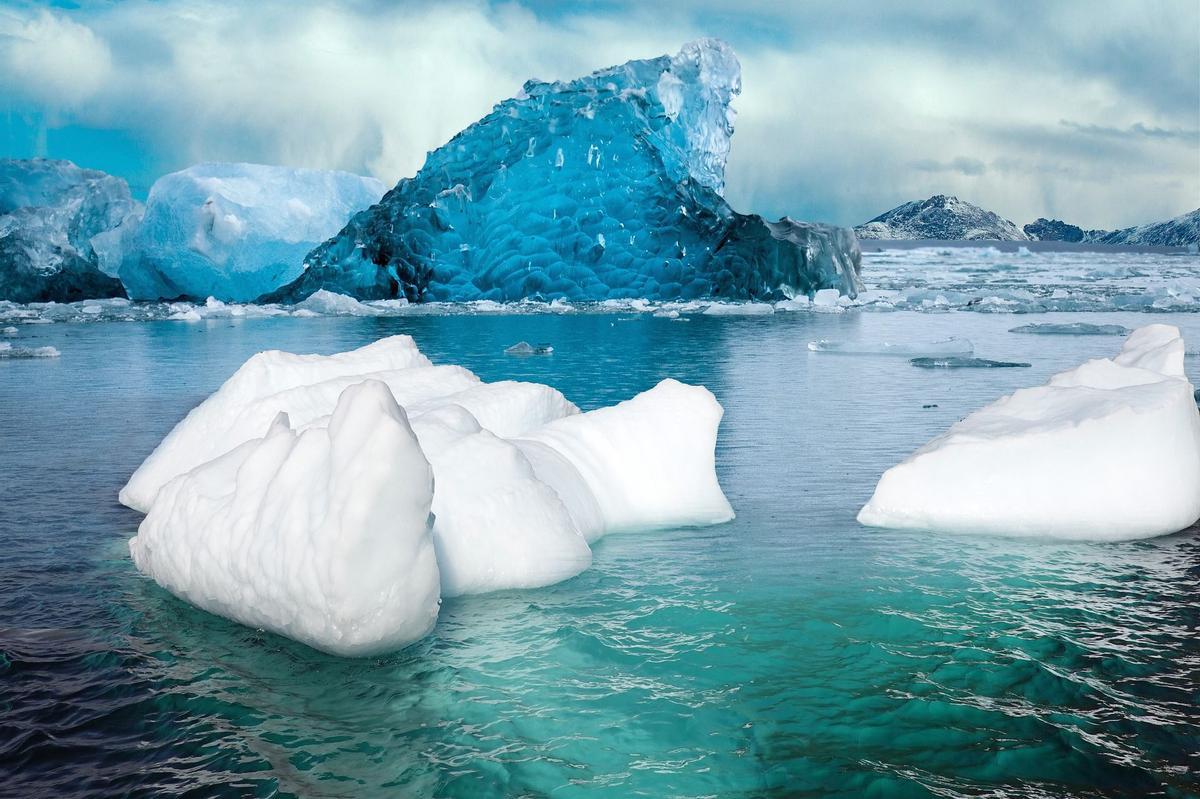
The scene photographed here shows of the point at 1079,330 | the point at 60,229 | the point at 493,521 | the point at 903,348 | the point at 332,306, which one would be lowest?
the point at 493,521

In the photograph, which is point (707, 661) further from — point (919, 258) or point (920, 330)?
point (919, 258)

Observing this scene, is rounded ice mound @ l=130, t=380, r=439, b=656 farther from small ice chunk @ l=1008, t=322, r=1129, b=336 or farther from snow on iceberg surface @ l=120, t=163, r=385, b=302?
snow on iceberg surface @ l=120, t=163, r=385, b=302

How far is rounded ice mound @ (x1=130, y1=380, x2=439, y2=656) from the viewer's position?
4.91 m

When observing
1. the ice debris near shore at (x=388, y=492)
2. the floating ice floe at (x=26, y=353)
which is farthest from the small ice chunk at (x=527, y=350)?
the ice debris near shore at (x=388, y=492)

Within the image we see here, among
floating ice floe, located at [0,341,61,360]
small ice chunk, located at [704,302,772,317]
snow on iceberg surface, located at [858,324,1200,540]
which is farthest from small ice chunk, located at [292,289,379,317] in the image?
snow on iceberg surface, located at [858,324,1200,540]

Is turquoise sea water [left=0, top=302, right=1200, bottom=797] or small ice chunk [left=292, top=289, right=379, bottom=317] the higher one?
small ice chunk [left=292, top=289, right=379, bottom=317]

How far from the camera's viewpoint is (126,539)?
7.43 m

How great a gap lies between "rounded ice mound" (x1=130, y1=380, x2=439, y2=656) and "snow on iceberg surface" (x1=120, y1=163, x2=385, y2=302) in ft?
116

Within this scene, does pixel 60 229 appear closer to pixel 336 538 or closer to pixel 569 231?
pixel 569 231

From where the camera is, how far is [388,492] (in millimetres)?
4902

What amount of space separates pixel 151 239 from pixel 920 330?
27718 mm

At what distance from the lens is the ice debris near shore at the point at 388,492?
4.99 meters

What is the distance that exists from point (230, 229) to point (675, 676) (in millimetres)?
37310

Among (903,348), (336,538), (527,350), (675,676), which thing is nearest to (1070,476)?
(675,676)
